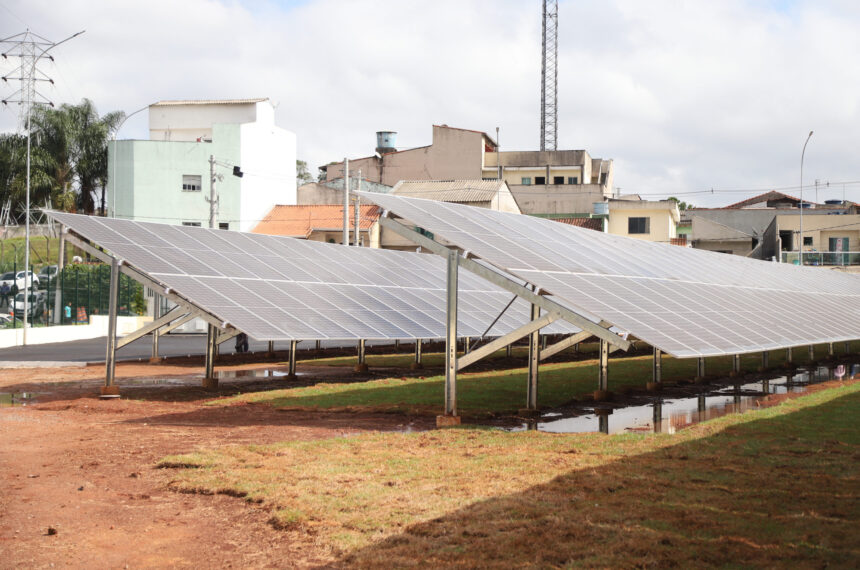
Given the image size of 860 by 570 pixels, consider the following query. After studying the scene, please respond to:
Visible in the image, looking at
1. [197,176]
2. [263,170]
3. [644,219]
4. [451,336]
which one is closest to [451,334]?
[451,336]

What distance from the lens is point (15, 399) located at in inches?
923

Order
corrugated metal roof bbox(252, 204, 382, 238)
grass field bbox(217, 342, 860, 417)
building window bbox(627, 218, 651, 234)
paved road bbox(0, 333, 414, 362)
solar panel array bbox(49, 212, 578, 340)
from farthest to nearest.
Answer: building window bbox(627, 218, 651, 234) < corrugated metal roof bbox(252, 204, 382, 238) < paved road bbox(0, 333, 414, 362) < solar panel array bbox(49, 212, 578, 340) < grass field bbox(217, 342, 860, 417)

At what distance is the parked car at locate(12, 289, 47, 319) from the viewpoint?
4633 centimetres

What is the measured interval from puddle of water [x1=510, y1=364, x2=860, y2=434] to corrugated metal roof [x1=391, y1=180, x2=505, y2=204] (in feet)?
150

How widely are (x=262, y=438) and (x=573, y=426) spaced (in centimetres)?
642

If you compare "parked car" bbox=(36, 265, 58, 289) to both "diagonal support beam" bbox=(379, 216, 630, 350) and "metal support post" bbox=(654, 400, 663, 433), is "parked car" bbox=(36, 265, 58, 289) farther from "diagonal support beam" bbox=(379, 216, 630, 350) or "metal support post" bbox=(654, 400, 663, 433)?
"metal support post" bbox=(654, 400, 663, 433)

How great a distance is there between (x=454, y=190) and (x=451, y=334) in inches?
2278

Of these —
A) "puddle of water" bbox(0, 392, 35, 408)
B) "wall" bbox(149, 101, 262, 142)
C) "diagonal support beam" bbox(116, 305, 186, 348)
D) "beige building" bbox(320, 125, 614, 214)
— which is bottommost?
"puddle of water" bbox(0, 392, 35, 408)

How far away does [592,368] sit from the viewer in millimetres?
33156

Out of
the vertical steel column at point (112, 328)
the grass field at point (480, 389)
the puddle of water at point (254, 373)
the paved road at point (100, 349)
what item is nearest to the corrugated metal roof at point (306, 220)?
the paved road at point (100, 349)

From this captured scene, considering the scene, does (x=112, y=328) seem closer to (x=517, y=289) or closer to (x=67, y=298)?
(x=517, y=289)

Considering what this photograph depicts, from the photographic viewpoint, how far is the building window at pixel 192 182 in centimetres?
7256

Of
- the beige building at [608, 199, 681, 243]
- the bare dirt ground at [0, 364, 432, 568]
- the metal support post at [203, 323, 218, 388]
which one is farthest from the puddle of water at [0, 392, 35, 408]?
the beige building at [608, 199, 681, 243]

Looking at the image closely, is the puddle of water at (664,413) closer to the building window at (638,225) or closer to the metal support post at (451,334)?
A: the metal support post at (451,334)
